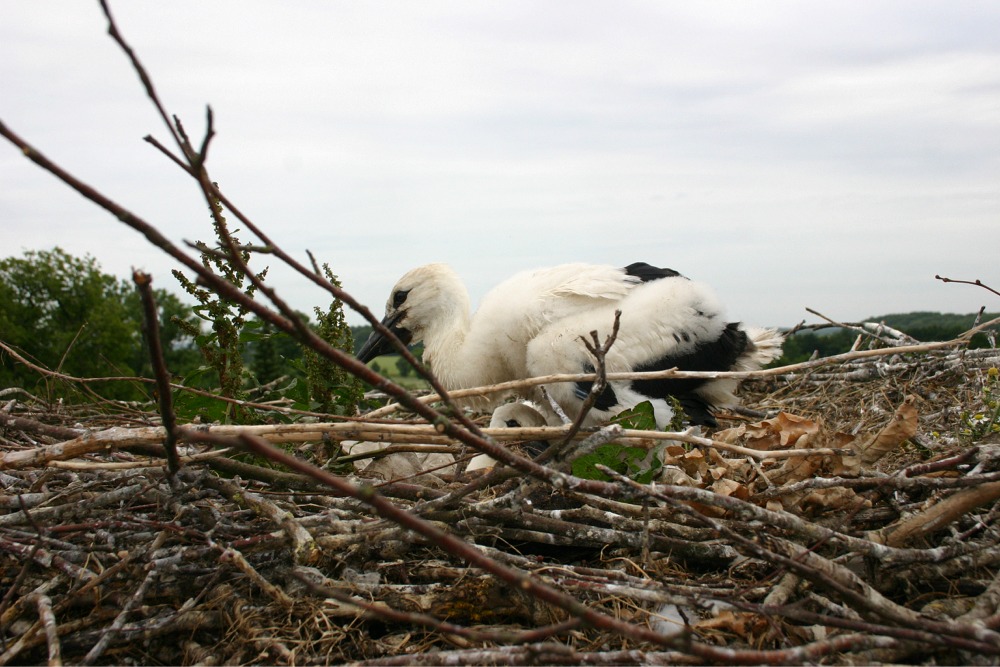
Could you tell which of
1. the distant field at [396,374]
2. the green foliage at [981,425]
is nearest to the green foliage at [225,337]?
the distant field at [396,374]

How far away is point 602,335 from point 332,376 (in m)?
1.33

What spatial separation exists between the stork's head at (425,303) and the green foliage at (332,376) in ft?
4.83

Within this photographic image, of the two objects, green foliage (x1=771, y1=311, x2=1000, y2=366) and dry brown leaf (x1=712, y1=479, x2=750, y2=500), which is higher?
dry brown leaf (x1=712, y1=479, x2=750, y2=500)

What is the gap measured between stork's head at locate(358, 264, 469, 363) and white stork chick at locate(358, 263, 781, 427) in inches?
0.7

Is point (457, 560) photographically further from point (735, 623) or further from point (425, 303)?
point (425, 303)

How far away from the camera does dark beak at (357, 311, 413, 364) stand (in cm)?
447

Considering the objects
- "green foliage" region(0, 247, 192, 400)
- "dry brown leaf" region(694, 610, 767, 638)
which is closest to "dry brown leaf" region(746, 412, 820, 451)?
"dry brown leaf" region(694, 610, 767, 638)

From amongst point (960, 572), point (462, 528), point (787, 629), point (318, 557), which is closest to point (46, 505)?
point (318, 557)

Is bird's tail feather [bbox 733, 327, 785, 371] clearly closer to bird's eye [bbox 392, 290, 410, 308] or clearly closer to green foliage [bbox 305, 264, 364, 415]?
bird's eye [bbox 392, 290, 410, 308]

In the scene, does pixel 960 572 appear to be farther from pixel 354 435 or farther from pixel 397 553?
pixel 354 435

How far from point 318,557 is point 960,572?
1.68m

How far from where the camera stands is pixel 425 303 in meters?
4.48

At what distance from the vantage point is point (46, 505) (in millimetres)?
2332

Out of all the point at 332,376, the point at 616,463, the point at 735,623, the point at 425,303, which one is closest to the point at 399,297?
the point at 425,303
